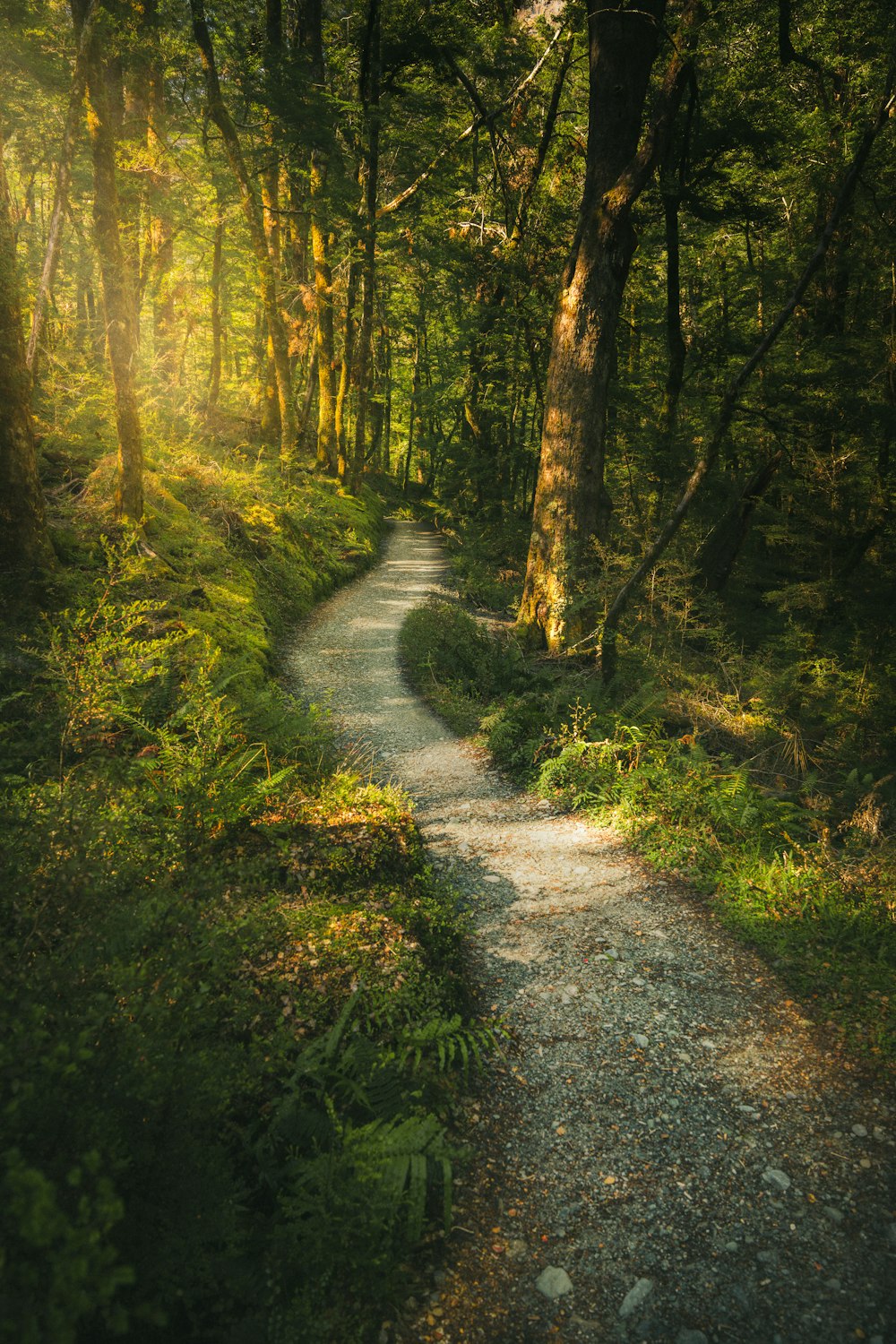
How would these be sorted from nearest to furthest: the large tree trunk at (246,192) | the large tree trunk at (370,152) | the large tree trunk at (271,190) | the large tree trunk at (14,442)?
the large tree trunk at (14,442), the large tree trunk at (246,192), the large tree trunk at (271,190), the large tree trunk at (370,152)

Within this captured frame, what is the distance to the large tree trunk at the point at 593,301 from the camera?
323 inches

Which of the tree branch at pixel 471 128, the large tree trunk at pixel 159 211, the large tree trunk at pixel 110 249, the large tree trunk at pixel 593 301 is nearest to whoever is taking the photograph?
the large tree trunk at pixel 110 249

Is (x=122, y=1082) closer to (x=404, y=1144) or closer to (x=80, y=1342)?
(x=80, y=1342)

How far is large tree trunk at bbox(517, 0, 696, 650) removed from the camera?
8.20m

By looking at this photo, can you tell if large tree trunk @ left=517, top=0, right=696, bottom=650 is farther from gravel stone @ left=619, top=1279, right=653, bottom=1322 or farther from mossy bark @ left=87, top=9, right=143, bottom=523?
gravel stone @ left=619, top=1279, right=653, bottom=1322

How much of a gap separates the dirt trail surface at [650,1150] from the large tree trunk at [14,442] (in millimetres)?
4659

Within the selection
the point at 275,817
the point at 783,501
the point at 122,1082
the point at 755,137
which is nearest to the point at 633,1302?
the point at 122,1082

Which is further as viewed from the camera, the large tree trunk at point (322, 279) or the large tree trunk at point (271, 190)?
the large tree trunk at point (322, 279)

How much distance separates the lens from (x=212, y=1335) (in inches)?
72.1

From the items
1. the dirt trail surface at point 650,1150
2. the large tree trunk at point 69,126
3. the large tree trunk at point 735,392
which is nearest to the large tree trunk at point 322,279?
the large tree trunk at point 69,126

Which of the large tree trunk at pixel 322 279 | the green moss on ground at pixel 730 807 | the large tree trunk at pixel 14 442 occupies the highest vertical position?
the large tree trunk at pixel 322 279

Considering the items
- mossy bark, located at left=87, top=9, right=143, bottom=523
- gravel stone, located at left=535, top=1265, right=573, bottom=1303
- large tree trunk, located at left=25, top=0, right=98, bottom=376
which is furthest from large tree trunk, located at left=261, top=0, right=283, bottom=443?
gravel stone, located at left=535, top=1265, right=573, bottom=1303

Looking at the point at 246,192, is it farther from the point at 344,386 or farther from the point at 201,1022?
the point at 201,1022

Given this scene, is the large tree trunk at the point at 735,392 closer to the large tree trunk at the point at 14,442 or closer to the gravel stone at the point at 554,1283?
the large tree trunk at the point at 14,442
